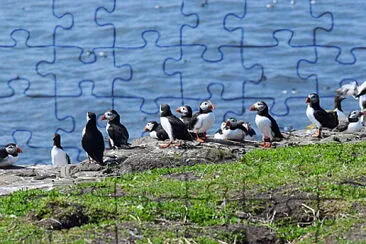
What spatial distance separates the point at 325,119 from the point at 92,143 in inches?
185

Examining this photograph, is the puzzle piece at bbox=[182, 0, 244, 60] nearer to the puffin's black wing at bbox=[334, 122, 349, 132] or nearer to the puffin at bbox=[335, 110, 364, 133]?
the puffin's black wing at bbox=[334, 122, 349, 132]

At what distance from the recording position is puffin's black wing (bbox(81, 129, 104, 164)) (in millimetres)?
18467

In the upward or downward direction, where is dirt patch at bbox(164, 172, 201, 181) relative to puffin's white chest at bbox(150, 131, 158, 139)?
upward

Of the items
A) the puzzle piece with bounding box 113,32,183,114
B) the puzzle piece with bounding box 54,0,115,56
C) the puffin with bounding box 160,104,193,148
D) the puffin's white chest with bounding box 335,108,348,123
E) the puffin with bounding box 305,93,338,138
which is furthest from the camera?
the puzzle piece with bounding box 54,0,115,56

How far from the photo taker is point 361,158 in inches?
623

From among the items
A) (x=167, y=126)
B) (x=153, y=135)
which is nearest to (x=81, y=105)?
(x=153, y=135)

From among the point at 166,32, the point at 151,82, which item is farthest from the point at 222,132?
the point at 166,32

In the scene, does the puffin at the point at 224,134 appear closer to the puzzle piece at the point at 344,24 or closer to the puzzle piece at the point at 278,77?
the puzzle piece at the point at 278,77

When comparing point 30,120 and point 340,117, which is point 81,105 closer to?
point 30,120

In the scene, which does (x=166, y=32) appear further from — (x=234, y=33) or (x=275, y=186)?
(x=275, y=186)

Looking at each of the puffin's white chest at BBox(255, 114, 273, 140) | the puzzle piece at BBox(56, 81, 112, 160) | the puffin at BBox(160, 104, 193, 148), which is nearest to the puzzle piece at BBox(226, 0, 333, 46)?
the puzzle piece at BBox(56, 81, 112, 160)
